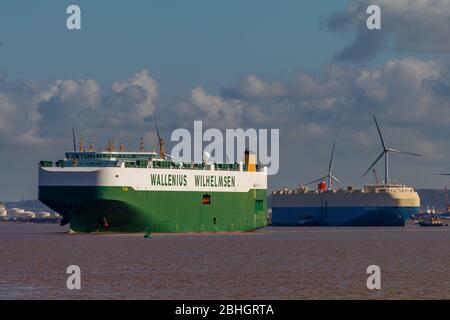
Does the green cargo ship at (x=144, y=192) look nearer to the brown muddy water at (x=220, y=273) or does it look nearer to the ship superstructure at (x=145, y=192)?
the ship superstructure at (x=145, y=192)

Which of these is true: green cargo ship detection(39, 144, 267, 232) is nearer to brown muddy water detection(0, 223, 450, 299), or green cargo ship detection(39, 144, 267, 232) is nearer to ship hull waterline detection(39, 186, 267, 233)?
ship hull waterline detection(39, 186, 267, 233)

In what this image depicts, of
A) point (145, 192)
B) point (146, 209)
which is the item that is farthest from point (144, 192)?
point (146, 209)

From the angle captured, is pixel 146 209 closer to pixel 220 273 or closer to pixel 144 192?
pixel 144 192

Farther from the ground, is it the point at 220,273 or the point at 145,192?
the point at 145,192

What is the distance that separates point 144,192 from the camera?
468ft

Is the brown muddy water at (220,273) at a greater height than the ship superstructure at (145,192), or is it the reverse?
the ship superstructure at (145,192)

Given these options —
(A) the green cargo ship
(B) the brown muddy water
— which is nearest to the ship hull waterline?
(A) the green cargo ship

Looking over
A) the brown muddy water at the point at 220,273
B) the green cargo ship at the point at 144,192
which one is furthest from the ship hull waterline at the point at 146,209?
the brown muddy water at the point at 220,273

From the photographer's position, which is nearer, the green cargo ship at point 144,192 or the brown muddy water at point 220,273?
the brown muddy water at point 220,273

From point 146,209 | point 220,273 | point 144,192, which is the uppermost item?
point 144,192

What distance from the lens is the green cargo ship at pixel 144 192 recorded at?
137875mm

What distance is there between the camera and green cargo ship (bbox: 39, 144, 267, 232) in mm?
137875

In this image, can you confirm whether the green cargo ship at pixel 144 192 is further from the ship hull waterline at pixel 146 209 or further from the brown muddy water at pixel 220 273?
the brown muddy water at pixel 220 273
